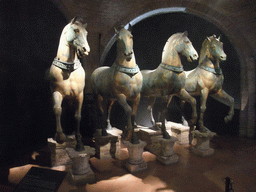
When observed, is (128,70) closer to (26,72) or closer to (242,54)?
(26,72)

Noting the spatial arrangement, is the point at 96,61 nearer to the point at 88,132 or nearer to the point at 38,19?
the point at 38,19

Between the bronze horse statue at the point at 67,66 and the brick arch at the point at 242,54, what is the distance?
8.28ft

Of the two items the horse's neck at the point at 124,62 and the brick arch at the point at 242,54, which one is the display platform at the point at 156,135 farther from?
the brick arch at the point at 242,54

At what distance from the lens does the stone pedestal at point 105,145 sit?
13.5 feet

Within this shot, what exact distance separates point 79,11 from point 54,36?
1.02 m

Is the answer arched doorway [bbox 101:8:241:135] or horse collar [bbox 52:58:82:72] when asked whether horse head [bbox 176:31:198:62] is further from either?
arched doorway [bbox 101:8:241:135]

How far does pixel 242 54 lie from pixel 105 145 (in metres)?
5.03

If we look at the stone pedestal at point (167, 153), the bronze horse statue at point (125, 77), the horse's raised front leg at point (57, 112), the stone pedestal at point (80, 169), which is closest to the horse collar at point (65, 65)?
the horse's raised front leg at point (57, 112)

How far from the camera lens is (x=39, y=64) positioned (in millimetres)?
4715

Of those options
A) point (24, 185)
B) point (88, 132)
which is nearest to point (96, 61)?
point (88, 132)

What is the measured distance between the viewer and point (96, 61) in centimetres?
550

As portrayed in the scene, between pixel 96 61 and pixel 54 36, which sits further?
pixel 96 61

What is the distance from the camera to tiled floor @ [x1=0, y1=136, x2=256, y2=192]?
3000 mm

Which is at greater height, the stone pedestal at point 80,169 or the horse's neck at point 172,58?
the horse's neck at point 172,58
